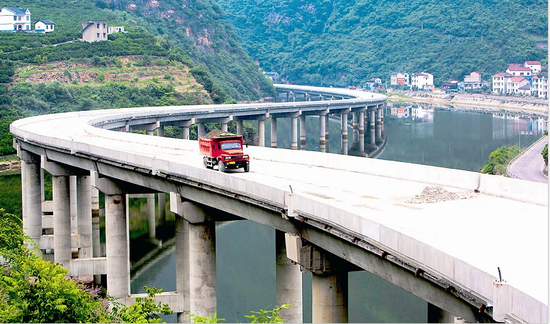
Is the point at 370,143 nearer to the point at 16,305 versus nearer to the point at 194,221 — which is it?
the point at 194,221

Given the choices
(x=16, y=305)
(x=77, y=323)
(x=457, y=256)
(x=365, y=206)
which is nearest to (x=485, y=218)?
(x=365, y=206)

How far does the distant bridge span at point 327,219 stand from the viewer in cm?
2004

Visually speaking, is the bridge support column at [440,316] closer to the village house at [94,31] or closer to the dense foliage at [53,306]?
the dense foliage at [53,306]

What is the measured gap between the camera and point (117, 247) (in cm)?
4569

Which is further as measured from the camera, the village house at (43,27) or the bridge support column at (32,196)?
the village house at (43,27)

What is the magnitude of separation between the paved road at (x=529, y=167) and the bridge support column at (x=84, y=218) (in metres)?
36.9

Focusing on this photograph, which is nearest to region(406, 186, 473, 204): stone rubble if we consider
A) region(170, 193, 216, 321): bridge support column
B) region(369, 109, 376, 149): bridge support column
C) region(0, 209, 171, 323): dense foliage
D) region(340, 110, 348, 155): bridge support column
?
region(0, 209, 171, 323): dense foliage

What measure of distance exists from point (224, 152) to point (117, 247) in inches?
430

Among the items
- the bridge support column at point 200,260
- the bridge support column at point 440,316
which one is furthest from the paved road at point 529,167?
the bridge support column at point 440,316

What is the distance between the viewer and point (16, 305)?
93.4 ft

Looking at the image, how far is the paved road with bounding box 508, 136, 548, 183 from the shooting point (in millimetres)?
80250

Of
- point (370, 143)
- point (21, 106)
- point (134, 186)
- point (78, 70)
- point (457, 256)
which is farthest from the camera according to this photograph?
point (370, 143)

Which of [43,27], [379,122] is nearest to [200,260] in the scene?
[379,122]

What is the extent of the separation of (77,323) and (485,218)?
39.6ft
